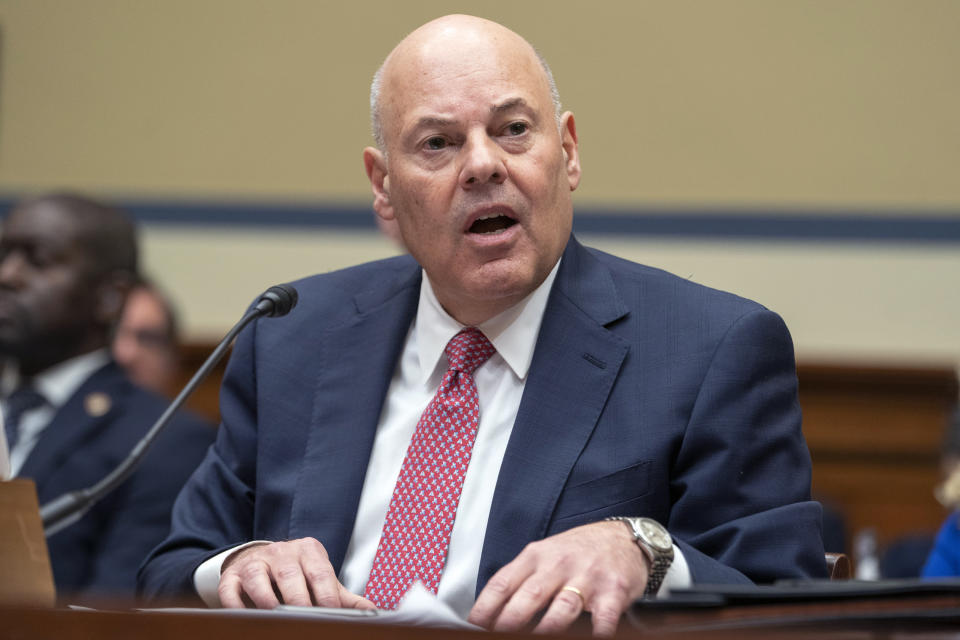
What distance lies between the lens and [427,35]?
1.96 meters

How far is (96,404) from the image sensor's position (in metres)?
3.12

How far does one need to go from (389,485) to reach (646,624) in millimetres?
877

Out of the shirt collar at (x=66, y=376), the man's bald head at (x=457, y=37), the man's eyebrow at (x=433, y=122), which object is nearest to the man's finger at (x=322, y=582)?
the man's eyebrow at (x=433, y=122)

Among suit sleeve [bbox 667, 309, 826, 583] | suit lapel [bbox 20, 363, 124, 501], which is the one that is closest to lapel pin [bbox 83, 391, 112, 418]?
suit lapel [bbox 20, 363, 124, 501]

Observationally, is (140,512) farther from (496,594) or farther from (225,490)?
(496,594)

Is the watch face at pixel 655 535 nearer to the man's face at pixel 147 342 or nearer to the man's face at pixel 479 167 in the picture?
the man's face at pixel 479 167

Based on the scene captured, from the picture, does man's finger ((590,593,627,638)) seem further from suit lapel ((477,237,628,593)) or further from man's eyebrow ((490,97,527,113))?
man's eyebrow ((490,97,527,113))

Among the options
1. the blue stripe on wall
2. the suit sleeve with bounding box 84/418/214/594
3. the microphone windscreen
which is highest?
the microphone windscreen

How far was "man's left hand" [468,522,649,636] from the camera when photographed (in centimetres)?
132

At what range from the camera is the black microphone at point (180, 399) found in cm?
189

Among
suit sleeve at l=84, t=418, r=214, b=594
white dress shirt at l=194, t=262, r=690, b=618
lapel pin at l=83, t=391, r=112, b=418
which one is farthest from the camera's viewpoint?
lapel pin at l=83, t=391, r=112, b=418

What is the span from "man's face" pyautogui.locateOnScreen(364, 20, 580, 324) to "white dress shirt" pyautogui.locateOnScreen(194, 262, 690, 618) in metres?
0.05

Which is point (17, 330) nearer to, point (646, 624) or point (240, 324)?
point (240, 324)

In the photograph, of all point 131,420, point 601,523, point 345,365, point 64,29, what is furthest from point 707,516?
point 64,29
